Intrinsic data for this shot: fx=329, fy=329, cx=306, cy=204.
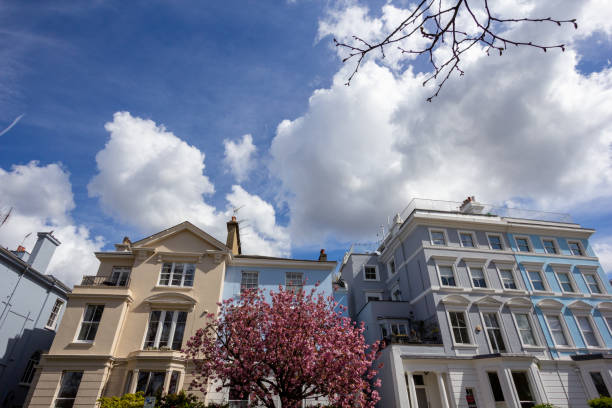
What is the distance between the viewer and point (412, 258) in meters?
26.1

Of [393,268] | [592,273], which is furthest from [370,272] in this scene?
[592,273]

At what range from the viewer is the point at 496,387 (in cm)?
2017

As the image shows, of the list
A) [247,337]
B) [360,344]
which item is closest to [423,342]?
[360,344]

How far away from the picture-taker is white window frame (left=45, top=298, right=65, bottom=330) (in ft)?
86.9

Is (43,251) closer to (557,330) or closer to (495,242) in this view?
(495,242)

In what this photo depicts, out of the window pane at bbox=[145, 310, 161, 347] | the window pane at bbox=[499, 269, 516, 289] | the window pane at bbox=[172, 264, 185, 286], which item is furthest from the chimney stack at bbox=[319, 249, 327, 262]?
the window pane at bbox=[499, 269, 516, 289]

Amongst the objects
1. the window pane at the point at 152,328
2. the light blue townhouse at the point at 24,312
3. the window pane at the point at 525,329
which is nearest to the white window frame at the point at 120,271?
the window pane at the point at 152,328

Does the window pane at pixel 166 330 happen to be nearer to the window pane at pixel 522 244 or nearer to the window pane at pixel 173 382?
the window pane at pixel 173 382

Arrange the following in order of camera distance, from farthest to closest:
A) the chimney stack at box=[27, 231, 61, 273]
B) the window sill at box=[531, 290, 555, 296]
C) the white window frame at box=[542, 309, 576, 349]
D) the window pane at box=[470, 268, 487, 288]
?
the chimney stack at box=[27, 231, 61, 273], the window sill at box=[531, 290, 555, 296], the window pane at box=[470, 268, 487, 288], the white window frame at box=[542, 309, 576, 349]

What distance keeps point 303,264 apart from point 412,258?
8.70m

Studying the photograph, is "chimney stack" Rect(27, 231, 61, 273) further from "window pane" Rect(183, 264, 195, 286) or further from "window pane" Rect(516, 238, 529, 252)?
"window pane" Rect(516, 238, 529, 252)

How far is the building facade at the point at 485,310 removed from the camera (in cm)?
2022

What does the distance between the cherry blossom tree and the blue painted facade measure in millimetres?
16267

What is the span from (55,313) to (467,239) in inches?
1355
